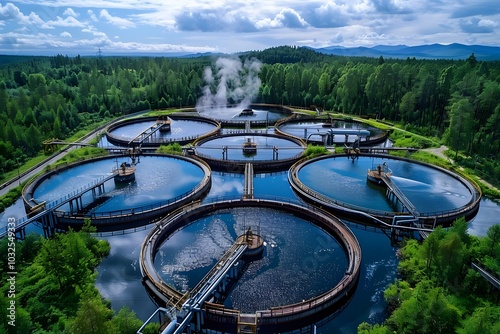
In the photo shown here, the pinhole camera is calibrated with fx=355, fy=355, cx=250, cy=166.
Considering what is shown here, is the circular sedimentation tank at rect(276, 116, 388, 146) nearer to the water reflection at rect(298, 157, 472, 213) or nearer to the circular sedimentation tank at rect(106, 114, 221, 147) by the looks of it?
the water reflection at rect(298, 157, 472, 213)

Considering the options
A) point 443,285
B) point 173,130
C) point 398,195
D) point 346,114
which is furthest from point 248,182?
point 346,114

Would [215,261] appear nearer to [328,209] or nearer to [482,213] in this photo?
[328,209]

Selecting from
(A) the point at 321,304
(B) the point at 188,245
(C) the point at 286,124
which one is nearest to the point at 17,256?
(B) the point at 188,245

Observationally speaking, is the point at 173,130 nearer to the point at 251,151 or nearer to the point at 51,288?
the point at 251,151

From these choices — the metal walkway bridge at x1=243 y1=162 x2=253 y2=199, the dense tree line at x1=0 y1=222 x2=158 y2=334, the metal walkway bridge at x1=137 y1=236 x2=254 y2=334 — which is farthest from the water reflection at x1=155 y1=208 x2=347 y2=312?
the dense tree line at x1=0 y1=222 x2=158 y2=334

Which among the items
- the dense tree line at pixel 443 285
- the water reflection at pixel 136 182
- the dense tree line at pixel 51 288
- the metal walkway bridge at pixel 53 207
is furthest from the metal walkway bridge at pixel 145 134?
the dense tree line at pixel 443 285

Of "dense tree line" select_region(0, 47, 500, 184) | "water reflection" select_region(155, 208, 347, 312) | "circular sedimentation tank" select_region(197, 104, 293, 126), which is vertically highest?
"dense tree line" select_region(0, 47, 500, 184)
